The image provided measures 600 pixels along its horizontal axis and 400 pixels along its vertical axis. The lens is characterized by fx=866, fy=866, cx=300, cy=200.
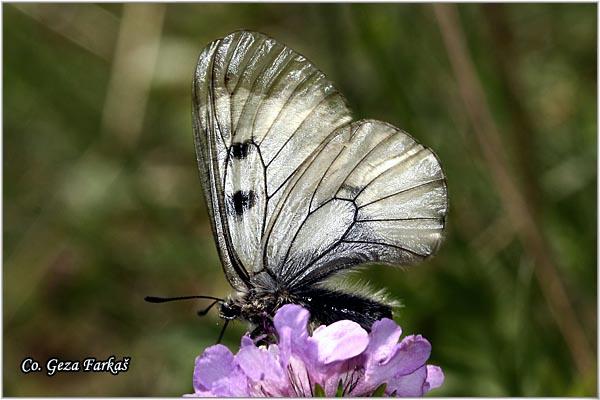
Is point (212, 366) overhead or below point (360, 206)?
below

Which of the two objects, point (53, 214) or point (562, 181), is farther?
point (53, 214)

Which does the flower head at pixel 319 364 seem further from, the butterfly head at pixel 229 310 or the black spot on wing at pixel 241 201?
the black spot on wing at pixel 241 201

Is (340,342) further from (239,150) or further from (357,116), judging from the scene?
(357,116)

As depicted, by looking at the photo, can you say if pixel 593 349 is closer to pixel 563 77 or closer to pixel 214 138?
pixel 563 77

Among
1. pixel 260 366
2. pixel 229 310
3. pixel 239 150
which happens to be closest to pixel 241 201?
pixel 239 150

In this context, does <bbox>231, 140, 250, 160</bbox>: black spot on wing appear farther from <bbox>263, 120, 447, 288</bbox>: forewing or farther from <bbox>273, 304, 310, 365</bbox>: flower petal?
<bbox>273, 304, 310, 365</bbox>: flower petal

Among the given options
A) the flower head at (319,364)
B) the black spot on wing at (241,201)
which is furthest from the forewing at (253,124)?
the flower head at (319,364)

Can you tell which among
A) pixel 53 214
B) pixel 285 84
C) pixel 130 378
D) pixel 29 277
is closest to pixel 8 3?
pixel 53 214
